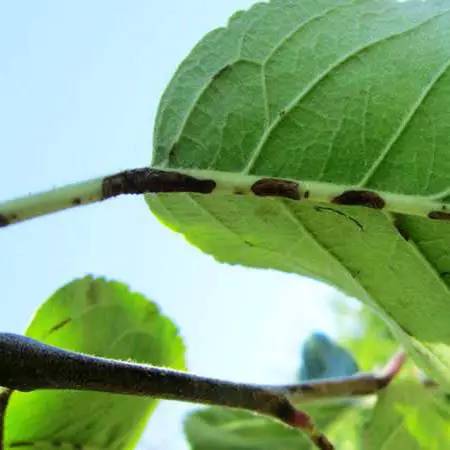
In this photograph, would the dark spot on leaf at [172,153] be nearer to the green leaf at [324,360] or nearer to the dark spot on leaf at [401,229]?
the dark spot on leaf at [401,229]

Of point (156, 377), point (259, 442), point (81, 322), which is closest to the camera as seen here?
point (156, 377)

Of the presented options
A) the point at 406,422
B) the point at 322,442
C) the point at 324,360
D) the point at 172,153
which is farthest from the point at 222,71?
the point at 324,360

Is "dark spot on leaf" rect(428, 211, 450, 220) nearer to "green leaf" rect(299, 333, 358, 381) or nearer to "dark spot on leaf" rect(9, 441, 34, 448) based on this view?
"dark spot on leaf" rect(9, 441, 34, 448)

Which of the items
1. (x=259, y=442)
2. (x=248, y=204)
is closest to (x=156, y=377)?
(x=248, y=204)

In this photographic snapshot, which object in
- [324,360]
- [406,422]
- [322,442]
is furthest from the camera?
[324,360]

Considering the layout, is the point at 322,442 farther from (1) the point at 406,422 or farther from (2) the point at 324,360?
(2) the point at 324,360

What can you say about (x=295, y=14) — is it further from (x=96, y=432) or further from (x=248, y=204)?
(x=96, y=432)

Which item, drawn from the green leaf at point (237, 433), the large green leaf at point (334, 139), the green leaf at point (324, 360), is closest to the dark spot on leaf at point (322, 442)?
the large green leaf at point (334, 139)
